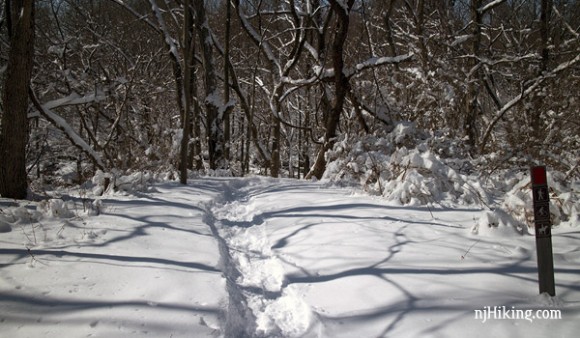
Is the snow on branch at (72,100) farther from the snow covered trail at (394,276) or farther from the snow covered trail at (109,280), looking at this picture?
the snow covered trail at (394,276)

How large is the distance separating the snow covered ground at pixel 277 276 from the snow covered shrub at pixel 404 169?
1.69ft

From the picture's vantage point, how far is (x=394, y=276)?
2881 millimetres

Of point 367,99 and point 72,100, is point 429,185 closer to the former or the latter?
point 367,99

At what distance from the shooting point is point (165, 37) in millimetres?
11977

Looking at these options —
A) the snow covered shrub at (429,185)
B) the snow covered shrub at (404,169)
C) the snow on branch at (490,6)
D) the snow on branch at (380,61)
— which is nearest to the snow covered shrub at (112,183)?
the snow covered shrub at (404,169)

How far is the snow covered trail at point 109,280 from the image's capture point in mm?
2145

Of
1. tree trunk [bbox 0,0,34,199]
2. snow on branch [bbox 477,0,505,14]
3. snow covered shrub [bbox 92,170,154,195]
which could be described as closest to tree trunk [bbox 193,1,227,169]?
snow covered shrub [bbox 92,170,154,195]

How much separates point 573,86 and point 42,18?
649 inches

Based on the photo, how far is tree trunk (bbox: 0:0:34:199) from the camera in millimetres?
4926

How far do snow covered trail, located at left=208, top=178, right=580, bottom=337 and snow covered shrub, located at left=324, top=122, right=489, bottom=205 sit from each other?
0.43 meters

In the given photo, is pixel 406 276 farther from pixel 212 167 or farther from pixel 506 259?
pixel 212 167

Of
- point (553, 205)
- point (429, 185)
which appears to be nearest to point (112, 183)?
point (429, 185)

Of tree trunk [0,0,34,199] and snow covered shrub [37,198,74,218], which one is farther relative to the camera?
tree trunk [0,0,34,199]

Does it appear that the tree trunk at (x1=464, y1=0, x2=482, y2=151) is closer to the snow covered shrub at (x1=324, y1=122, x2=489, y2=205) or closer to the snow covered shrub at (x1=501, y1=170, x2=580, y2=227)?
the snow covered shrub at (x1=324, y1=122, x2=489, y2=205)
